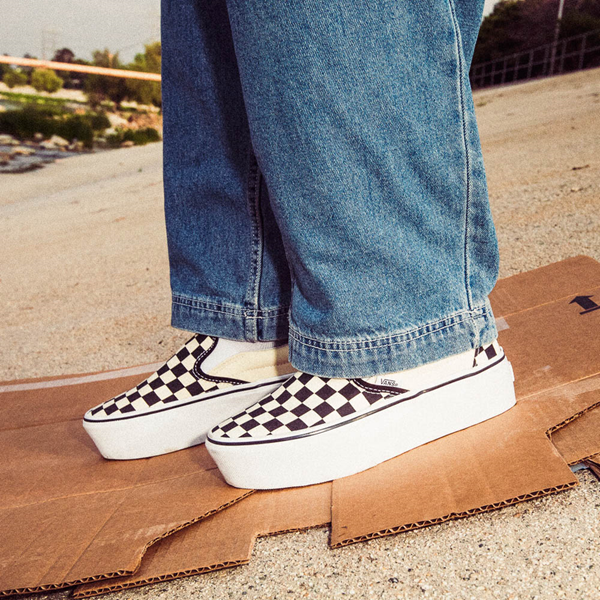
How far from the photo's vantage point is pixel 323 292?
70cm

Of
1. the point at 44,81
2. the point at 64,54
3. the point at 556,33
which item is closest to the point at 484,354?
the point at 556,33

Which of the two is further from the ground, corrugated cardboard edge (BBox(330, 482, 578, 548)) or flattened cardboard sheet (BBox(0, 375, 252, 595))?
corrugated cardboard edge (BBox(330, 482, 578, 548))

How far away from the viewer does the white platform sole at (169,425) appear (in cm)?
88

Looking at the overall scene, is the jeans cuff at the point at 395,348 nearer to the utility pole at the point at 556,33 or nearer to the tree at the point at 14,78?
the utility pole at the point at 556,33

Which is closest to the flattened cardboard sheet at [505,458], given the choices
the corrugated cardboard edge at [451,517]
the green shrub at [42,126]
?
the corrugated cardboard edge at [451,517]

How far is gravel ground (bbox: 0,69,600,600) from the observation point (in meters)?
0.58

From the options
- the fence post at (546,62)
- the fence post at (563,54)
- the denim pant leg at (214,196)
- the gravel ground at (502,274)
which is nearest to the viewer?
the gravel ground at (502,274)

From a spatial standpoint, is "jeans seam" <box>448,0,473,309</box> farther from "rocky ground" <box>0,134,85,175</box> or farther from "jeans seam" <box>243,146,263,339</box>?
"rocky ground" <box>0,134,85,175</box>

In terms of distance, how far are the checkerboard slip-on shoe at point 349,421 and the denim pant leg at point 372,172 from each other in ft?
0.12

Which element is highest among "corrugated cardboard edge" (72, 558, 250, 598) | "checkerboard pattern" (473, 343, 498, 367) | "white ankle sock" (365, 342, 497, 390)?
"checkerboard pattern" (473, 343, 498, 367)

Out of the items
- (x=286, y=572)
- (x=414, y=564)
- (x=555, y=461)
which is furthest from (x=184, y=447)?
(x=555, y=461)

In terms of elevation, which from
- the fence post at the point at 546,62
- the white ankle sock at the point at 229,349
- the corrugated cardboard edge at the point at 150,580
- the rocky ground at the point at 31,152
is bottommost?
the rocky ground at the point at 31,152

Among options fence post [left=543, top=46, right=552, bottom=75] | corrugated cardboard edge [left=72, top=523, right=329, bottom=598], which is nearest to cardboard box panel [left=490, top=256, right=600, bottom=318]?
corrugated cardboard edge [left=72, top=523, right=329, bottom=598]

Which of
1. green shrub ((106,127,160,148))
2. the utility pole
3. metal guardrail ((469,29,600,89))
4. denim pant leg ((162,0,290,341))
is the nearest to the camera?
denim pant leg ((162,0,290,341))
